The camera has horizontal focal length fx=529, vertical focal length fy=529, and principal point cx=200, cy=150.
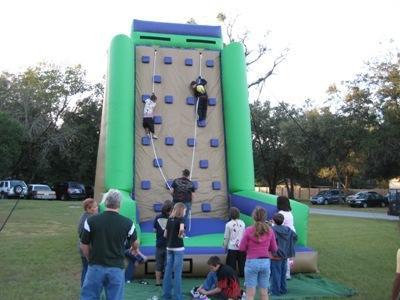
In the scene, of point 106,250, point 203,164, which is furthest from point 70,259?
point 106,250

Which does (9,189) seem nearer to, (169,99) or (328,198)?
(328,198)

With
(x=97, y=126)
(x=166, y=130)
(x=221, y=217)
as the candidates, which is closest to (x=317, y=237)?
(x=221, y=217)

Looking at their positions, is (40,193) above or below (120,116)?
above

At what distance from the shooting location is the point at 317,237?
14.5 meters

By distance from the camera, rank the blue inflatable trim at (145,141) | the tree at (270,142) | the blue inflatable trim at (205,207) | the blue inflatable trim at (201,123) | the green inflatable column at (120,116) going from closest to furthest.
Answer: the green inflatable column at (120,116) → the blue inflatable trim at (205,207) → the blue inflatable trim at (145,141) → the blue inflatable trim at (201,123) → the tree at (270,142)

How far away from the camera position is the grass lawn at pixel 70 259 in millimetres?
7551

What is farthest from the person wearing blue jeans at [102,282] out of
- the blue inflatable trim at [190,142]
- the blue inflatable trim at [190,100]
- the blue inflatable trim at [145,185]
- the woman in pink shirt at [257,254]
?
the blue inflatable trim at [190,100]

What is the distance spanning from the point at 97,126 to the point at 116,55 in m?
34.5

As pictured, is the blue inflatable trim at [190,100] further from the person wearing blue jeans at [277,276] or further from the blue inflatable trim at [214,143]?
the person wearing blue jeans at [277,276]

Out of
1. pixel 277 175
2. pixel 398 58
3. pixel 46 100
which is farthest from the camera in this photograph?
pixel 277 175

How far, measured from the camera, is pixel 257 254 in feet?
19.9

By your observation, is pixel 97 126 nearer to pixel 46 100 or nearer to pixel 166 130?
pixel 46 100

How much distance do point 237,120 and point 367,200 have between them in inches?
1104

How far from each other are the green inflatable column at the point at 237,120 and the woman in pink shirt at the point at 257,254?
3.95m
